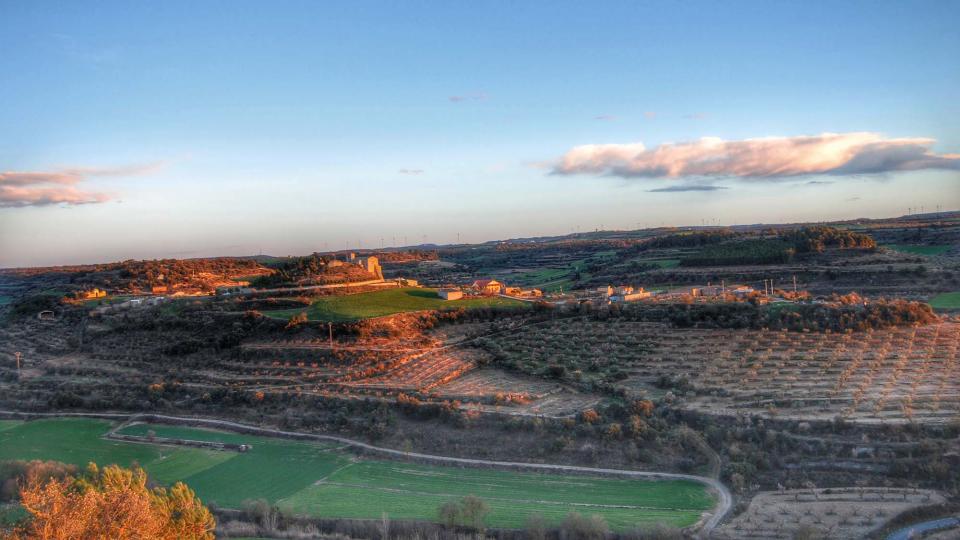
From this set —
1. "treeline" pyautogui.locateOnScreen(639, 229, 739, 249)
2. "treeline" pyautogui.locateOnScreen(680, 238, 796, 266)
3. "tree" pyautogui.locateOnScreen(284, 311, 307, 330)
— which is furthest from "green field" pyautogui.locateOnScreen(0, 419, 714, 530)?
"treeline" pyautogui.locateOnScreen(639, 229, 739, 249)

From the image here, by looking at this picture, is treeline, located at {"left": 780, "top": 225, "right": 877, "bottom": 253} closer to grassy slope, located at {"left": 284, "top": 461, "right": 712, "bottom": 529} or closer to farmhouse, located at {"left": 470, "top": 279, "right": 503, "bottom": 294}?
farmhouse, located at {"left": 470, "top": 279, "right": 503, "bottom": 294}

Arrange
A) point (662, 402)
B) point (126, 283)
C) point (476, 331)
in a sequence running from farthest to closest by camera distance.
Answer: point (126, 283), point (476, 331), point (662, 402)

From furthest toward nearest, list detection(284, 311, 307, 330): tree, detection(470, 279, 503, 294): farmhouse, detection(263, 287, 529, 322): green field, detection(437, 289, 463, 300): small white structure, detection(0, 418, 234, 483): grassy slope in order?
detection(470, 279, 503, 294): farmhouse, detection(437, 289, 463, 300): small white structure, detection(263, 287, 529, 322): green field, detection(284, 311, 307, 330): tree, detection(0, 418, 234, 483): grassy slope

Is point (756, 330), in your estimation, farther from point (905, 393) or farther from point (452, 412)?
point (452, 412)

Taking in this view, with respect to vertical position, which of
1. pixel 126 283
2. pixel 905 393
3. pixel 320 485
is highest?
pixel 126 283

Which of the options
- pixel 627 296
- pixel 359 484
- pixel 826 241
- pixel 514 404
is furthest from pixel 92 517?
pixel 826 241

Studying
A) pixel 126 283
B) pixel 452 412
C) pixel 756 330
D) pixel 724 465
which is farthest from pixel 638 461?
pixel 126 283
